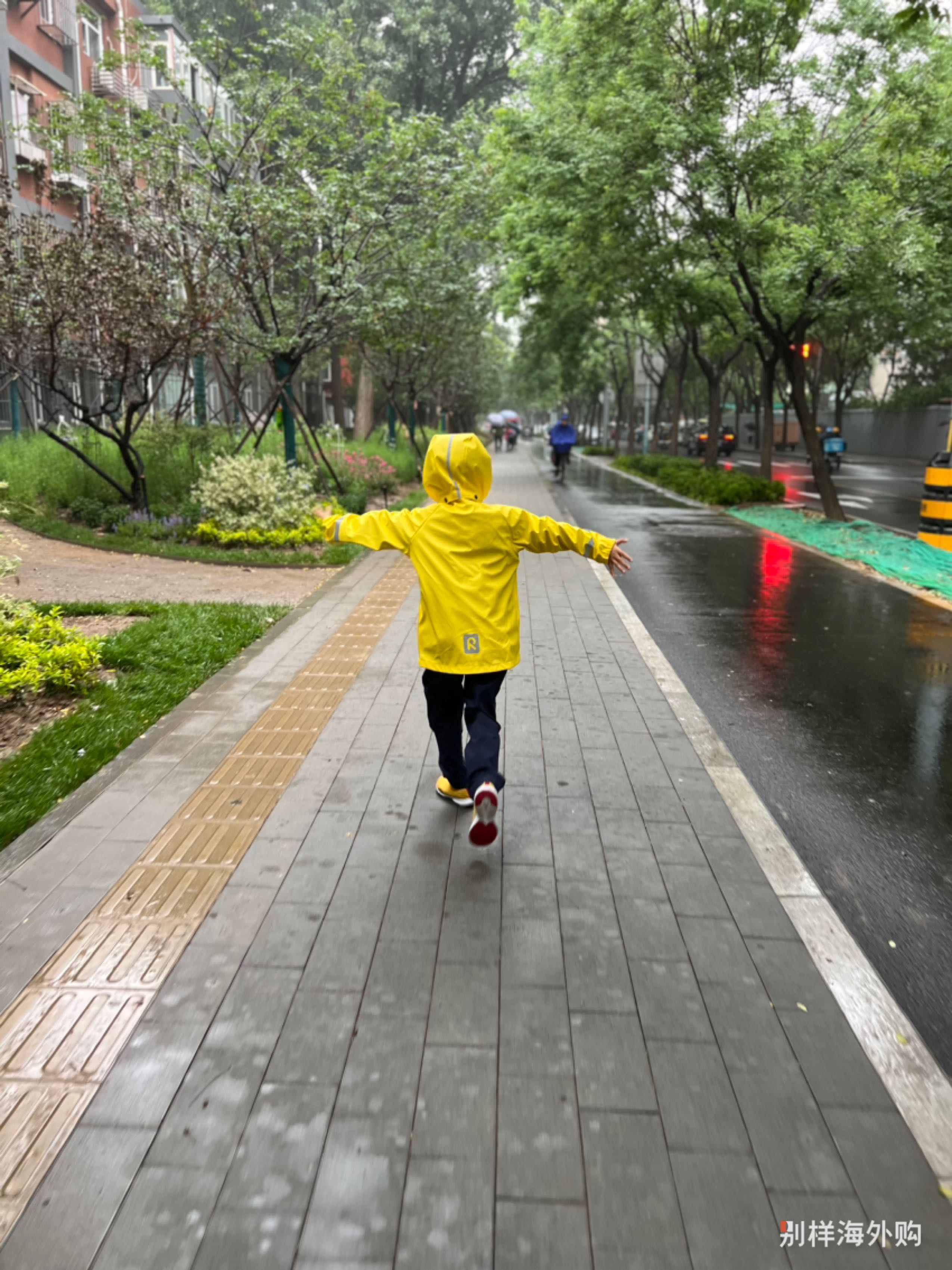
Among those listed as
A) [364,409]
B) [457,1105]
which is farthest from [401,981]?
[364,409]

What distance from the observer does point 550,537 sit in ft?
12.9

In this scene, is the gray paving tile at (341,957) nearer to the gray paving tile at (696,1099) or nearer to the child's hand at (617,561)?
the gray paving tile at (696,1099)

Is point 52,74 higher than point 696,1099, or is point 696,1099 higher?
point 52,74

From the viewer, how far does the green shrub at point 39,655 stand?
5363 millimetres

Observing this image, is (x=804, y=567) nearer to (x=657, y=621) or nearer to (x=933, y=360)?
(x=657, y=621)

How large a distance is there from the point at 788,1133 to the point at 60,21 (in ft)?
109

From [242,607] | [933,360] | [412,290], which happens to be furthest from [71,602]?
[933,360]

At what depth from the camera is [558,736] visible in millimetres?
5336

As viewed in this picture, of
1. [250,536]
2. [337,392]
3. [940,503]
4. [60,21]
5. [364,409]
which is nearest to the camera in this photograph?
[250,536]

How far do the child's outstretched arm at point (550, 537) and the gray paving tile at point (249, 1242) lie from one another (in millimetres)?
2488

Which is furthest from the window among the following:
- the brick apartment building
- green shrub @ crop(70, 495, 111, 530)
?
green shrub @ crop(70, 495, 111, 530)

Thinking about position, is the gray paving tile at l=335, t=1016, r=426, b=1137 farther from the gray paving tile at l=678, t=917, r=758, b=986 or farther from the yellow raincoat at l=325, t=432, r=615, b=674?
the yellow raincoat at l=325, t=432, r=615, b=674

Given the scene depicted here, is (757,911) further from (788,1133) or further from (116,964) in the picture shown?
(116,964)

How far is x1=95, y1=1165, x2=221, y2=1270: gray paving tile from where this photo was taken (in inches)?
79.1
